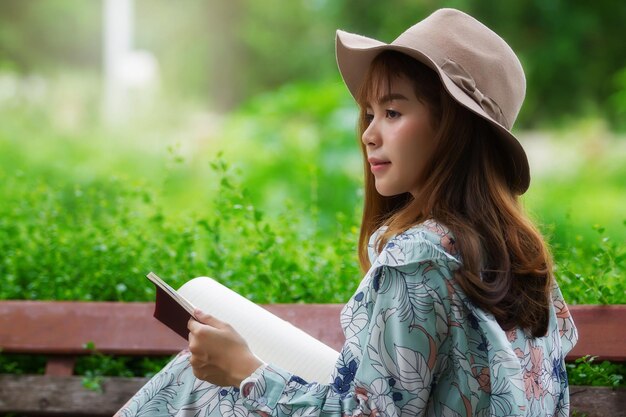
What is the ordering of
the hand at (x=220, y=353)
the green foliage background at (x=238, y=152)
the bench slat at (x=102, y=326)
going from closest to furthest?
the hand at (x=220, y=353) → the bench slat at (x=102, y=326) → the green foliage background at (x=238, y=152)

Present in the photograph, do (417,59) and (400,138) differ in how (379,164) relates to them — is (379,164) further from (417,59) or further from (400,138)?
(417,59)

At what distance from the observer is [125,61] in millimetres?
11586

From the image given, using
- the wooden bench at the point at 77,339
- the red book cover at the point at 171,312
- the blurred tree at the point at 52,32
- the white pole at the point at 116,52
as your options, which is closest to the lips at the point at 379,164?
the red book cover at the point at 171,312

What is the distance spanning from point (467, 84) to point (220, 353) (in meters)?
0.73

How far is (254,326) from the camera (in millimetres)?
2100

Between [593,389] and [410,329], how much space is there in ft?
3.30

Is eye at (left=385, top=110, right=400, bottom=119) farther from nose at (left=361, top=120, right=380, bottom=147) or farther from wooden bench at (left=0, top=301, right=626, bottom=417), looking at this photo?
wooden bench at (left=0, top=301, right=626, bottom=417)

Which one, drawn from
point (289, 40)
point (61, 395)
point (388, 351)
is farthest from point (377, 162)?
point (289, 40)

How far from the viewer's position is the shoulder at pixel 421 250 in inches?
72.1

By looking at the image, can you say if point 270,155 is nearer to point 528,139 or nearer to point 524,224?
point 528,139

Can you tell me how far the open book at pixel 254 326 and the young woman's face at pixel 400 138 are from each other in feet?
1.21

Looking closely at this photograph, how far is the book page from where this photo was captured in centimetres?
204

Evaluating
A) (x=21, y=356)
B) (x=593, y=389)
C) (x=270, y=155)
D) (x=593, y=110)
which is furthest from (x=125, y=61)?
(x=593, y=389)

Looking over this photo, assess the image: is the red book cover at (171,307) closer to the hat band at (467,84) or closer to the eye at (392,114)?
the eye at (392,114)
